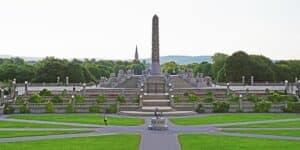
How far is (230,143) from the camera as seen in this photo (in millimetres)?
26453

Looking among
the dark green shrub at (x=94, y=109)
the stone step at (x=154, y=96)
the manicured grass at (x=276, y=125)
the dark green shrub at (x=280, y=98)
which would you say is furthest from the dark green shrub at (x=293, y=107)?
the dark green shrub at (x=94, y=109)

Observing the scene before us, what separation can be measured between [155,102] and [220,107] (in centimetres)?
672

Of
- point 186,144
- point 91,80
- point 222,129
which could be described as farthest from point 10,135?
point 91,80

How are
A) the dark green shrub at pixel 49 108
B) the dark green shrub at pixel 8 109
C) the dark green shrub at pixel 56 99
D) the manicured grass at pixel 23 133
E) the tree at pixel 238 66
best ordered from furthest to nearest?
1. the tree at pixel 238 66
2. the dark green shrub at pixel 56 99
3. the dark green shrub at pixel 49 108
4. the dark green shrub at pixel 8 109
5. the manicured grass at pixel 23 133

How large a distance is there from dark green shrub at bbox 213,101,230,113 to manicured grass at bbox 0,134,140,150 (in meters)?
22.2

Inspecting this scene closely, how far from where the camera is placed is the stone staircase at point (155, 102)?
47469mm

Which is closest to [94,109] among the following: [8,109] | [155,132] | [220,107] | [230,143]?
[8,109]

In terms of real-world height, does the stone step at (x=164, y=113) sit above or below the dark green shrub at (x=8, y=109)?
below

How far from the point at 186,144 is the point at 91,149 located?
474cm

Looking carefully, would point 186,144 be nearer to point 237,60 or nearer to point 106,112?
point 106,112

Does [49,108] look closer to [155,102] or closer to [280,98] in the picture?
[155,102]

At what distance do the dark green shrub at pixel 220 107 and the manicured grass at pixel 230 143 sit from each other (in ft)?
66.8

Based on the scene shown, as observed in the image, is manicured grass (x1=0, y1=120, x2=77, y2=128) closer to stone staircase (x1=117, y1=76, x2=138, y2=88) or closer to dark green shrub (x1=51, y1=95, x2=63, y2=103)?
dark green shrub (x1=51, y1=95, x2=63, y2=103)

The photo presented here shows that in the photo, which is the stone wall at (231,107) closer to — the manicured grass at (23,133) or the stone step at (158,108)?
the stone step at (158,108)
